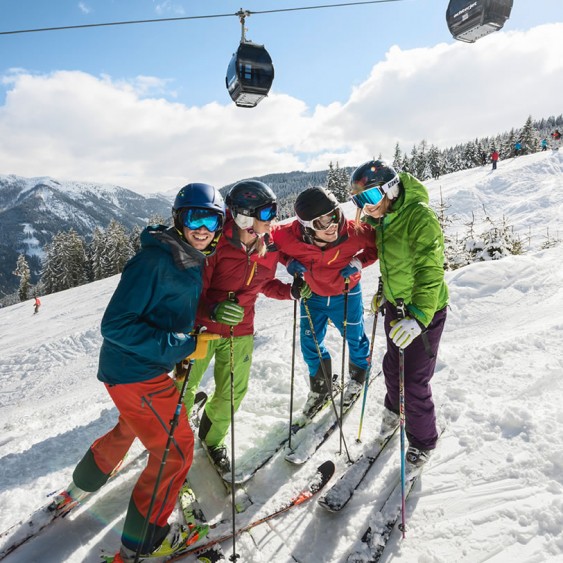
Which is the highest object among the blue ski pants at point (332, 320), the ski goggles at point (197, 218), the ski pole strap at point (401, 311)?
the ski goggles at point (197, 218)

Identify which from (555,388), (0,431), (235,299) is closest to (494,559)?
(555,388)

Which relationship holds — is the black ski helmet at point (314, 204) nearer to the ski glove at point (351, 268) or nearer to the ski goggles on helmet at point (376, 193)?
the ski goggles on helmet at point (376, 193)

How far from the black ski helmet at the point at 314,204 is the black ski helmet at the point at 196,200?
99 centimetres

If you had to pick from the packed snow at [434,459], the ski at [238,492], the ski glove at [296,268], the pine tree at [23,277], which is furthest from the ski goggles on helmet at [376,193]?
the pine tree at [23,277]

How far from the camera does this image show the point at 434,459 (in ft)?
11.1

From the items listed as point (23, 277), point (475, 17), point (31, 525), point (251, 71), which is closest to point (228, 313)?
point (31, 525)

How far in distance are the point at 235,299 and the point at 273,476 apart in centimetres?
175

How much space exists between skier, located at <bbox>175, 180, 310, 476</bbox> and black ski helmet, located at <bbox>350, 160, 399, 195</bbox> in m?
0.75

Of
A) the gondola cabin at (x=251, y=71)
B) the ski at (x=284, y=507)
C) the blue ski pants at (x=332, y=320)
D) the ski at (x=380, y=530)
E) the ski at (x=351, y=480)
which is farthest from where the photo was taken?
the gondola cabin at (x=251, y=71)

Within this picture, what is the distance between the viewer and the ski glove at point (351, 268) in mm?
4004

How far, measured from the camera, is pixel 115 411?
15.5 feet

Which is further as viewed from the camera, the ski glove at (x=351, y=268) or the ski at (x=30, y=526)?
the ski glove at (x=351, y=268)

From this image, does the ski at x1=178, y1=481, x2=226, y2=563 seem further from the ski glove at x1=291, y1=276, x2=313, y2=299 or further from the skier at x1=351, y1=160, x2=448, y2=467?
the ski glove at x1=291, y1=276, x2=313, y2=299

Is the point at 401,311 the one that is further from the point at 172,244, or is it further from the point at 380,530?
the point at 172,244
